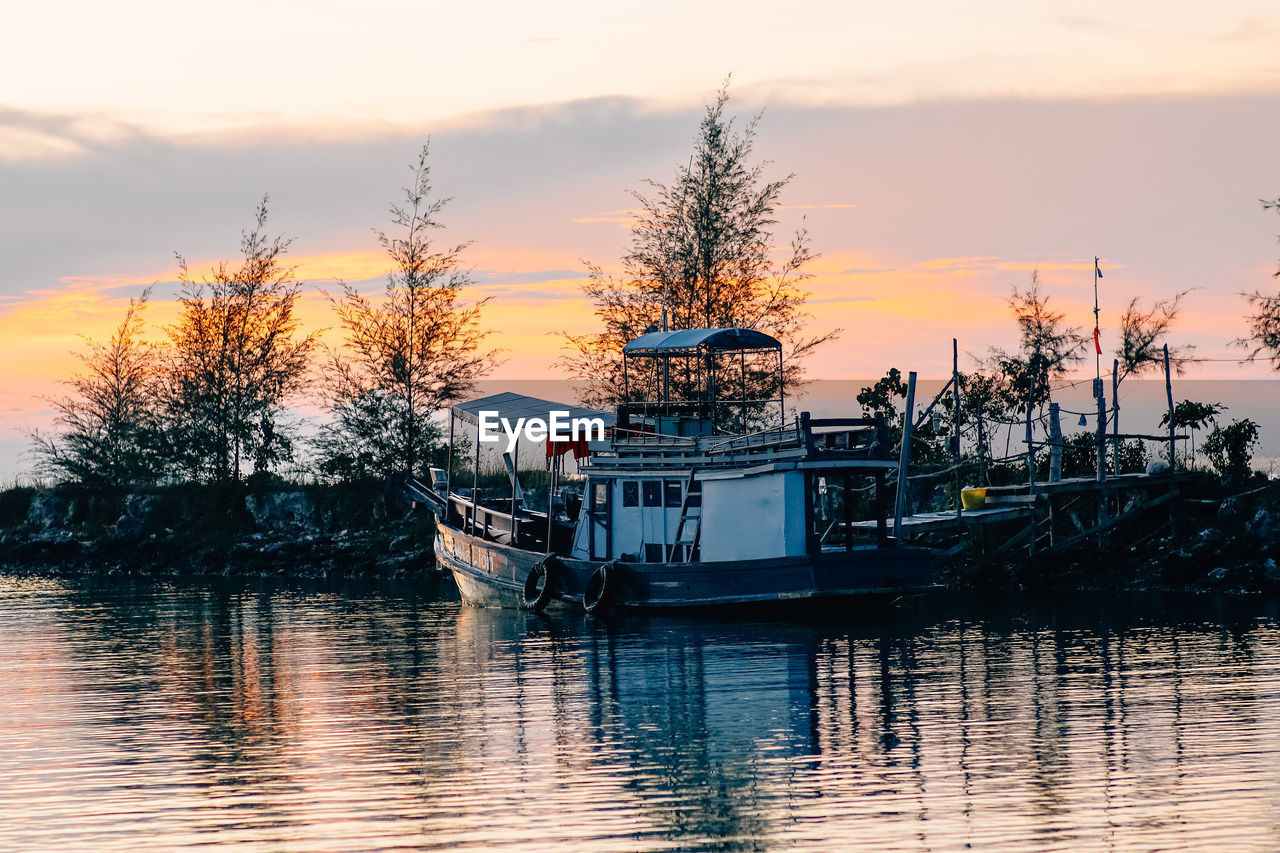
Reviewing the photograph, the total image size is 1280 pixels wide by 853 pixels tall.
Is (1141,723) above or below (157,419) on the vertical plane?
below

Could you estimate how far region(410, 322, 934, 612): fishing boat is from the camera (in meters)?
27.5

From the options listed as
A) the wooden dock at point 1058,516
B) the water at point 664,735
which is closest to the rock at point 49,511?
the water at point 664,735

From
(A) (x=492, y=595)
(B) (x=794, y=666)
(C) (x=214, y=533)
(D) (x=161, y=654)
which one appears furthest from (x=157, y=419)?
(B) (x=794, y=666)

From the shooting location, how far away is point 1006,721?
16.5m

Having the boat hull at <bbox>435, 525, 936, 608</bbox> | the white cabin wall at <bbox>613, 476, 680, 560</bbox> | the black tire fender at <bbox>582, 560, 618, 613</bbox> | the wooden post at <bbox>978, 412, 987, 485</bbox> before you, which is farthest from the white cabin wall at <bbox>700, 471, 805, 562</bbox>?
the wooden post at <bbox>978, 412, 987, 485</bbox>

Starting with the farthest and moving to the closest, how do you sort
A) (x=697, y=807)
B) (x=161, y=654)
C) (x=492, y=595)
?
1. (x=492, y=595)
2. (x=161, y=654)
3. (x=697, y=807)

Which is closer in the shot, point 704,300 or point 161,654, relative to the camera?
point 161,654

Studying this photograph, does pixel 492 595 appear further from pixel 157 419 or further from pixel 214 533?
pixel 157 419

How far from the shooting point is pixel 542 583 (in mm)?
31609

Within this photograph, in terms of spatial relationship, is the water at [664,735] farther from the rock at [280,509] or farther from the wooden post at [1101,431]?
the rock at [280,509]

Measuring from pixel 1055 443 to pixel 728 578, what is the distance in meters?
10.7

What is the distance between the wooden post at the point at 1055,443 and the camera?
34.6 m

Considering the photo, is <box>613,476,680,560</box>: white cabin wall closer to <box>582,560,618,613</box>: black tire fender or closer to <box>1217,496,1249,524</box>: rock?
<box>582,560,618,613</box>: black tire fender

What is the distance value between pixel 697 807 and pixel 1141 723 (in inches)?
245
